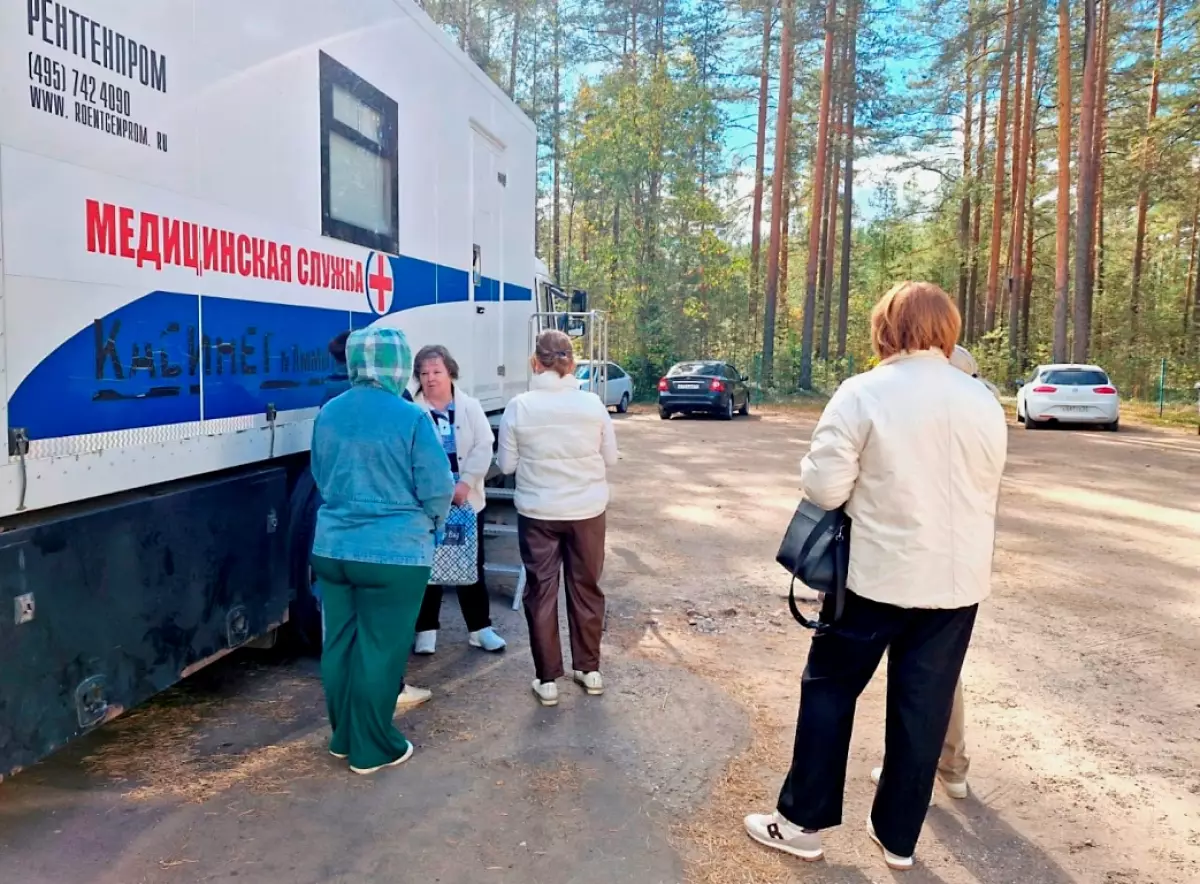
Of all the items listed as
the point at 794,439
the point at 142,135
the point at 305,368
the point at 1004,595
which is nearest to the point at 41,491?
Result: the point at 142,135

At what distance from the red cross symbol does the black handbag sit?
2.77 metres

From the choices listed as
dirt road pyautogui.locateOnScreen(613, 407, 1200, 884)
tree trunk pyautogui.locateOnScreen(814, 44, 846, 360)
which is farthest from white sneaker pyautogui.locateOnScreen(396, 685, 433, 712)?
tree trunk pyautogui.locateOnScreen(814, 44, 846, 360)

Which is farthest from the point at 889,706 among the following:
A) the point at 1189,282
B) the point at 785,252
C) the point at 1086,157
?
the point at 1189,282

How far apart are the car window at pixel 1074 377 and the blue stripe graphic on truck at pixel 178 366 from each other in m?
17.5

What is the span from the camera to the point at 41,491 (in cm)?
264

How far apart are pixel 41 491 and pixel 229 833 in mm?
1262

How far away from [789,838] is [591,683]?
155cm

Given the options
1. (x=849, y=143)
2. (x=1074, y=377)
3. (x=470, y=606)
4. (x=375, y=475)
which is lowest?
(x=470, y=606)

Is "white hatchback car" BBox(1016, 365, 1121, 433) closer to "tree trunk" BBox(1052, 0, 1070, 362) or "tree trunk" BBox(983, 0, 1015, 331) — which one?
"tree trunk" BBox(1052, 0, 1070, 362)

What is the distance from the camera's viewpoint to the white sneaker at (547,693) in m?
4.16

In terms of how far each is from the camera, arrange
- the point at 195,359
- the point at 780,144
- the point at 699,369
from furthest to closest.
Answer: the point at 780,144, the point at 699,369, the point at 195,359

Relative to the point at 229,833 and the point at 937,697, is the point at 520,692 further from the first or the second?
the point at 937,697

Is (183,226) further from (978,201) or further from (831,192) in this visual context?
(978,201)

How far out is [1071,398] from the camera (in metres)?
18.2
